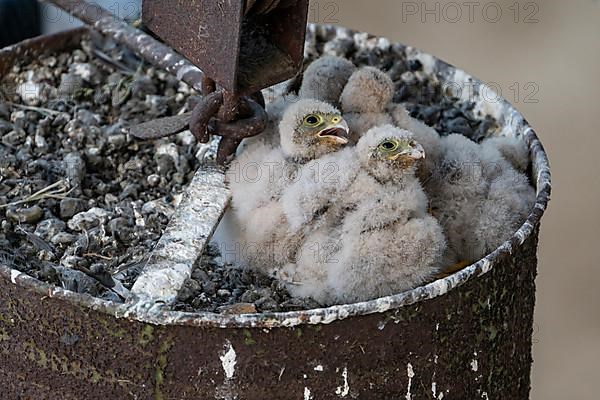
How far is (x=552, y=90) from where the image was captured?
3.85m

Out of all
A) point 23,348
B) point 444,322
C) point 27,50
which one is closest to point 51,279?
point 23,348

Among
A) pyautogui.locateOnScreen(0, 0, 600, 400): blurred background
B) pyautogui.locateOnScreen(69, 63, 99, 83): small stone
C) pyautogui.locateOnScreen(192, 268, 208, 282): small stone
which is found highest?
pyautogui.locateOnScreen(69, 63, 99, 83): small stone

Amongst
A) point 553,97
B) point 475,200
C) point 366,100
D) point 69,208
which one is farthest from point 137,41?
point 553,97

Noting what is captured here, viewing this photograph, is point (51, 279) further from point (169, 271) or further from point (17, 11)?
point (17, 11)

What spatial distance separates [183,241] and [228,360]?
0.26 meters

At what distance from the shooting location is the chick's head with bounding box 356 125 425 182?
1.54 meters

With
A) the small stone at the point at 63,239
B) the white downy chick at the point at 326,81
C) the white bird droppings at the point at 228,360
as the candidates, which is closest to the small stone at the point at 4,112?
the small stone at the point at 63,239

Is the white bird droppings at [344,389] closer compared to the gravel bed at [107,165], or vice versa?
the white bird droppings at [344,389]

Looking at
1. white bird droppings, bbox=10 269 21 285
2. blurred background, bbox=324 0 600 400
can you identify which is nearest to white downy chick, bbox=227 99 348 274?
white bird droppings, bbox=10 269 21 285

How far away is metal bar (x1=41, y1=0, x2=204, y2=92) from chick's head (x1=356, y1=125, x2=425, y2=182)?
1.27ft

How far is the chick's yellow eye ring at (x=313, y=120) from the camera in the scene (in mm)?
1596

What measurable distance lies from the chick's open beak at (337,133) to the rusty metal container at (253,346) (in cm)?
29

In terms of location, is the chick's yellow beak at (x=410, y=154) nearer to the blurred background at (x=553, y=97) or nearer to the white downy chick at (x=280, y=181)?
the white downy chick at (x=280, y=181)

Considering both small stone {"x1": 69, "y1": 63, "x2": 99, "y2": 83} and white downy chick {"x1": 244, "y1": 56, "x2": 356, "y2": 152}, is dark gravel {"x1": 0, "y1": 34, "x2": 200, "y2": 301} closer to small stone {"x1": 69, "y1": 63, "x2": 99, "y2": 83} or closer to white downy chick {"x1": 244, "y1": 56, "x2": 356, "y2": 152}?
small stone {"x1": 69, "y1": 63, "x2": 99, "y2": 83}
